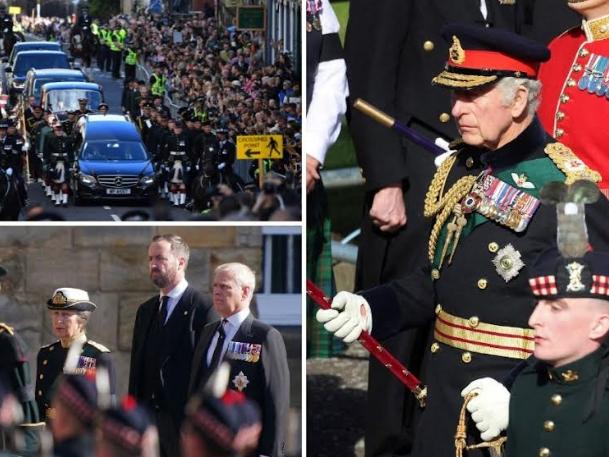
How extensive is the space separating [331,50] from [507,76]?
5.03 feet

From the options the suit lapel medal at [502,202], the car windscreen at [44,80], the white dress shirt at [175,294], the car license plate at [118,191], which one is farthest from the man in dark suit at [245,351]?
the suit lapel medal at [502,202]

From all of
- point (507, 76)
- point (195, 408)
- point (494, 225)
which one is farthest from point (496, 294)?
point (195, 408)

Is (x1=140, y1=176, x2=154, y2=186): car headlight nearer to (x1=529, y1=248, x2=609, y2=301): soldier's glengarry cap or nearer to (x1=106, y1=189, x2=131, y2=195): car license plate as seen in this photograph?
(x1=106, y1=189, x2=131, y2=195): car license plate

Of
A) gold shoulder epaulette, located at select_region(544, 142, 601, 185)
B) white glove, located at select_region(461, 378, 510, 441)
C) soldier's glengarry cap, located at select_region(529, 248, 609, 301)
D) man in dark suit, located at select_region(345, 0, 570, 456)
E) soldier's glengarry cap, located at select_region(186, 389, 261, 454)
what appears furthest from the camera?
man in dark suit, located at select_region(345, 0, 570, 456)

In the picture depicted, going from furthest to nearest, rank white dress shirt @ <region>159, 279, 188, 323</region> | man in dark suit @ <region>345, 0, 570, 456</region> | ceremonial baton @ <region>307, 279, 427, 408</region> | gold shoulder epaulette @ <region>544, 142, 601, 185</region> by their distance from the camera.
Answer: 1. man in dark suit @ <region>345, 0, 570, 456</region>
2. white dress shirt @ <region>159, 279, 188, 323</region>
3. ceremonial baton @ <region>307, 279, 427, 408</region>
4. gold shoulder epaulette @ <region>544, 142, 601, 185</region>

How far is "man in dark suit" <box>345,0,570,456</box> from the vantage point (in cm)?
652

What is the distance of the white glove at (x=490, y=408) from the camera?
4828 millimetres

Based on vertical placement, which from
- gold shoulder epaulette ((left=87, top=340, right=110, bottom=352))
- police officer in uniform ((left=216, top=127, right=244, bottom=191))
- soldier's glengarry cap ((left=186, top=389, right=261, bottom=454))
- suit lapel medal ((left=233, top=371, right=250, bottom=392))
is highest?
police officer in uniform ((left=216, top=127, right=244, bottom=191))

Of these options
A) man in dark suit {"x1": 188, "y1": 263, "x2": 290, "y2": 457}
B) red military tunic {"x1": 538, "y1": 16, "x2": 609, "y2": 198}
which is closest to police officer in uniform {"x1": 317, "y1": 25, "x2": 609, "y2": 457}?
red military tunic {"x1": 538, "y1": 16, "x2": 609, "y2": 198}

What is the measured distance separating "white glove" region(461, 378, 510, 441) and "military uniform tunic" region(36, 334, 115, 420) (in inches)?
72.2

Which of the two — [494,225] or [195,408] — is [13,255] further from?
[494,225]

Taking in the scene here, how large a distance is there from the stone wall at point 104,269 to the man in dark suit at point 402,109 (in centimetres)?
52

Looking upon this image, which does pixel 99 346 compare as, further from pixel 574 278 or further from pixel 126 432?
pixel 574 278

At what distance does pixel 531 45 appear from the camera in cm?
521
